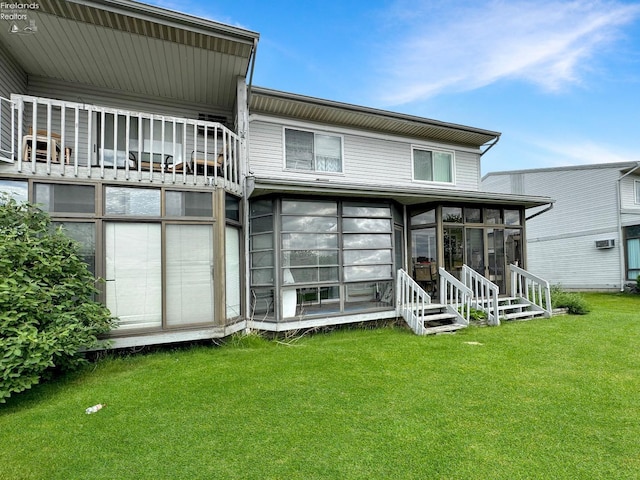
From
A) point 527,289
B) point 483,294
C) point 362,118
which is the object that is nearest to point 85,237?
point 362,118

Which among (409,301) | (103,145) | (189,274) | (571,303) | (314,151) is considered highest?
(314,151)

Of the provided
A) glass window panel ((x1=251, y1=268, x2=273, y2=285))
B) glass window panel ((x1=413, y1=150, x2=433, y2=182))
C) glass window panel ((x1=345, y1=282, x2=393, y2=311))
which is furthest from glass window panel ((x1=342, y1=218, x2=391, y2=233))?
glass window panel ((x1=413, y1=150, x2=433, y2=182))

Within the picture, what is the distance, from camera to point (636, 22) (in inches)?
432

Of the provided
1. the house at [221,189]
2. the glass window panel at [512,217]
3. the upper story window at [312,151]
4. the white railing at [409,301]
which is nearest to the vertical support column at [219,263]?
the house at [221,189]

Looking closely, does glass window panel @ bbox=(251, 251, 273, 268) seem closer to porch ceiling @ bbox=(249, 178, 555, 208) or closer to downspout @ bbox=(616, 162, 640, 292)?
porch ceiling @ bbox=(249, 178, 555, 208)

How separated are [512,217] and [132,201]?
31.0 ft

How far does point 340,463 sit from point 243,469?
0.74 metres

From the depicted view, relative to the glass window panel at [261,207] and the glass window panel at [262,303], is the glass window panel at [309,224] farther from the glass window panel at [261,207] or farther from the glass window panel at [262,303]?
the glass window panel at [262,303]

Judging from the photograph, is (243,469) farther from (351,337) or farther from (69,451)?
(351,337)

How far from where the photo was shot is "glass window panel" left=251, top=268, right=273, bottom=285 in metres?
6.58

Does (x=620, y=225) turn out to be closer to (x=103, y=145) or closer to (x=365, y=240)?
(x=365, y=240)

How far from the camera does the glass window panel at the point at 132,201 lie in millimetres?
5102

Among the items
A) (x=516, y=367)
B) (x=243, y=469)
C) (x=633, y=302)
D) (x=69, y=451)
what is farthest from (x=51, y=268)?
(x=633, y=302)

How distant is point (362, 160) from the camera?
928cm
